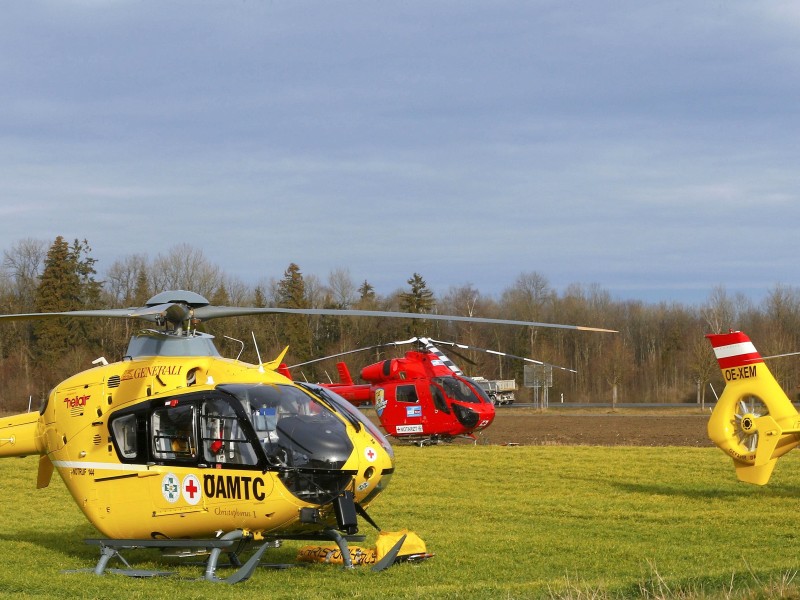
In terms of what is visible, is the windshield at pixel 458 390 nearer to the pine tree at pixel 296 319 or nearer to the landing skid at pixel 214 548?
the landing skid at pixel 214 548

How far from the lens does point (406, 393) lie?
102 feet

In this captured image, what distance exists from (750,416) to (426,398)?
14539mm

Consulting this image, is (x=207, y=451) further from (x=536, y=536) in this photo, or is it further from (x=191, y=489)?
(x=536, y=536)

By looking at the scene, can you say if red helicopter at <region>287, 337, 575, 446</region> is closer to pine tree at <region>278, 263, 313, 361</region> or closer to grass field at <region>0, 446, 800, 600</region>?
grass field at <region>0, 446, 800, 600</region>

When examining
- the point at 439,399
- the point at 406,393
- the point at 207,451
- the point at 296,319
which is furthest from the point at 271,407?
the point at 296,319

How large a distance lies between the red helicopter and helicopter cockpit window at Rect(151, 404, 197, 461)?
18371 millimetres

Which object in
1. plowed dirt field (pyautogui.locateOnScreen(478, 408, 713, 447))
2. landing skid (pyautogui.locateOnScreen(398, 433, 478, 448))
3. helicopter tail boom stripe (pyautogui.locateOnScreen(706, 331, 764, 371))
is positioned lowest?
plowed dirt field (pyautogui.locateOnScreen(478, 408, 713, 447))

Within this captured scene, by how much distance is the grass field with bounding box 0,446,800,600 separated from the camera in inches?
407

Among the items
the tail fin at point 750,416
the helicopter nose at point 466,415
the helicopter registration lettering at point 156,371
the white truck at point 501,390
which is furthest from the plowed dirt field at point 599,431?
the helicopter registration lettering at point 156,371

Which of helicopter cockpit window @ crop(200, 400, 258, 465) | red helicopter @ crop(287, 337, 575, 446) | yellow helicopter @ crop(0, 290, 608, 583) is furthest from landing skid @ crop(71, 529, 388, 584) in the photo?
red helicopter @ crop(287, 337, 575, 446)

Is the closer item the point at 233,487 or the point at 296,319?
the point at 233,487

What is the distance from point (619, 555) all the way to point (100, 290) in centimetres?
5863

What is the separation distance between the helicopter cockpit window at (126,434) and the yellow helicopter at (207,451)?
0.02 meters

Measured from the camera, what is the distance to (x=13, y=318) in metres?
11.5
